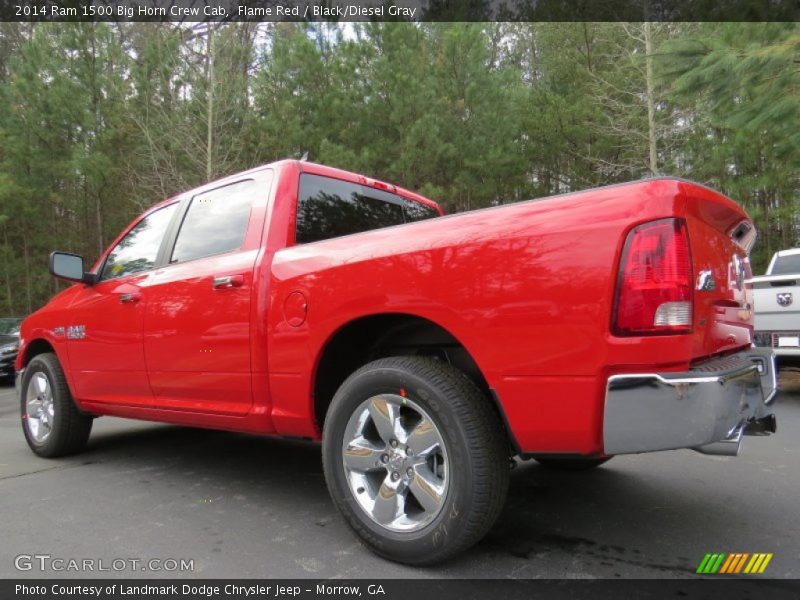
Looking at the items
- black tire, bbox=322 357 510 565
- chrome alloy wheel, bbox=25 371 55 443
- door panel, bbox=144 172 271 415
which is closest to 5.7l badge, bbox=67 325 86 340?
chrome alloy wheel, bbox=25 371 55 443

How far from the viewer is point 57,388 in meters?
4.57

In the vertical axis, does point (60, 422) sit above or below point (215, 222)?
below

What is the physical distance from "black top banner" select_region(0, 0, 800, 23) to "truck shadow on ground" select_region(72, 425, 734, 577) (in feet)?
42.4

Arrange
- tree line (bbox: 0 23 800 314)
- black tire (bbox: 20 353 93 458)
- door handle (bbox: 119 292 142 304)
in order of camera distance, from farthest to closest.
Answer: tree line (bbox: 0 23 800 314) → black tire (bbox: 20 353 93 458) → door handle (bbox: 119 292 142 304)

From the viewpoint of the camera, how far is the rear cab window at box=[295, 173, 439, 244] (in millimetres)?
3377

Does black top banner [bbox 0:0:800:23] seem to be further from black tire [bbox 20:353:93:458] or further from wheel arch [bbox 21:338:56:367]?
black tire [bbox 20:353:93:458]

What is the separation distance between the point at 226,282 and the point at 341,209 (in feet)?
2.71

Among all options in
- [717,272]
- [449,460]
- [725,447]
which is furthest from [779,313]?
[449,460]

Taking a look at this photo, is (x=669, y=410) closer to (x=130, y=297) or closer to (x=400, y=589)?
(x=400, y=589)

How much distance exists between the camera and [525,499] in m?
3.38

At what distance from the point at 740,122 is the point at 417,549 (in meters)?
7.45

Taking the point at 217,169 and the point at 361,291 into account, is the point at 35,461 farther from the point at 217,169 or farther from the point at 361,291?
the point at 217,169

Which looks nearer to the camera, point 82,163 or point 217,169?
point 217,169

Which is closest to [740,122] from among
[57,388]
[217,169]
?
[57,388]
